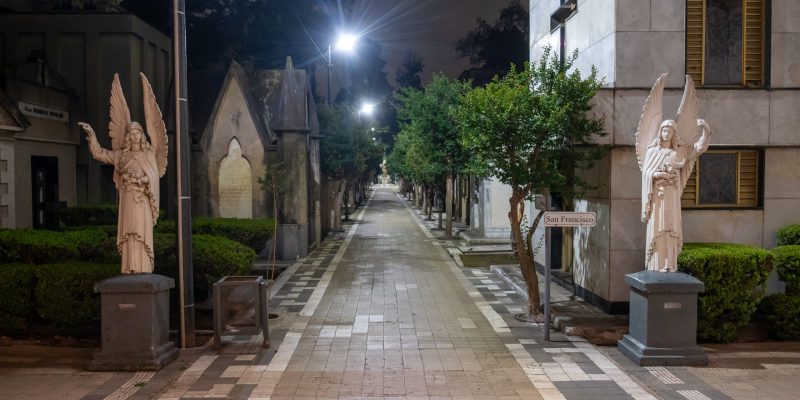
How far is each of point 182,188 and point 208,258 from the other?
176 cm

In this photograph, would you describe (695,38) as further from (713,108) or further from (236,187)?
(236,187)

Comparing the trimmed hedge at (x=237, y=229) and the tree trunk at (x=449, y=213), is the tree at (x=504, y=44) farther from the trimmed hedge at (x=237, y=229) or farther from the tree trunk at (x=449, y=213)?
the trimmed hedge at (x=237, y=229)

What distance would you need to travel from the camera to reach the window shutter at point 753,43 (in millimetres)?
11695

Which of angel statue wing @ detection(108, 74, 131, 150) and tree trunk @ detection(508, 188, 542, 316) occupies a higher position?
angel statue wing @ detection(108, 74, 131, 150)

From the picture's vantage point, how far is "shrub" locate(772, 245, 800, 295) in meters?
10.1

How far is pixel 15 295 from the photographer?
9836 mm

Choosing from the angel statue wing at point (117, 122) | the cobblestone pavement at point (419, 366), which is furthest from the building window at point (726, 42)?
the angel statue wing at point (117, 122)

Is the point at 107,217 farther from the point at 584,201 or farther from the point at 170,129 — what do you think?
the point at 584,201

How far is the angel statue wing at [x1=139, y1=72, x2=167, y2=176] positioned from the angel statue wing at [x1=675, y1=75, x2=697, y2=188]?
295 inches

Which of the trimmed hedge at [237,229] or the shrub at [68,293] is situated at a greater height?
the trimmed hedge at [237,229]

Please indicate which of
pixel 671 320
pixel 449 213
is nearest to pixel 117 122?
pixel 671 320

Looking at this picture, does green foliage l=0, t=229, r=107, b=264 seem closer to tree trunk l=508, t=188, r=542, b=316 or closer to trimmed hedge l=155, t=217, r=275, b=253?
trimmed hedge l=155, t=217, r=275, b=253

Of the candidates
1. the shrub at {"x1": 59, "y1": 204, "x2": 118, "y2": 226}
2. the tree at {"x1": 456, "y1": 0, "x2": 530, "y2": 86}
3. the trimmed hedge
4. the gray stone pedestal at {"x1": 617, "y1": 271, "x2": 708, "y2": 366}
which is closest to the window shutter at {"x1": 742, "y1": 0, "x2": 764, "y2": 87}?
the gray stone pedestal at {"x1": 617, "y1": 271, "x2": 708, "y2": 366}

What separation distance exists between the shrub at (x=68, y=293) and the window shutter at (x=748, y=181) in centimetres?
1098
